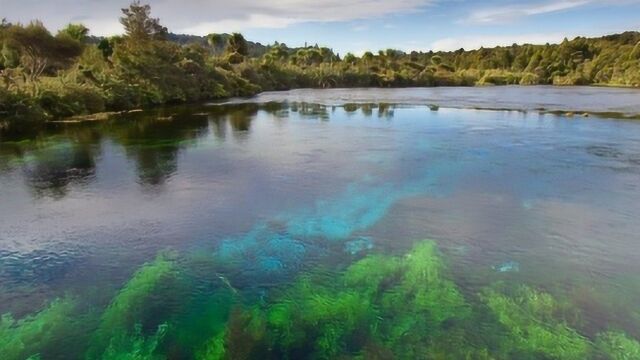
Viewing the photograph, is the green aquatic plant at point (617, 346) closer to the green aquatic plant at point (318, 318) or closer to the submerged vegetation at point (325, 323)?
the submerged vegetation at point (325, 323)

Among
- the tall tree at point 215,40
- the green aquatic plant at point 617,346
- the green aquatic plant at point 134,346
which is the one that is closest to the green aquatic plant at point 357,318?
the green aquatic plant at point 134,346

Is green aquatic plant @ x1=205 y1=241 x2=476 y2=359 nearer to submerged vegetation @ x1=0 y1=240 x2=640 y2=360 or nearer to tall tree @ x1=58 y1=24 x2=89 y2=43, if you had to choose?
submerged vegetation @ x1=0 y1=240 x2=640 y2=360

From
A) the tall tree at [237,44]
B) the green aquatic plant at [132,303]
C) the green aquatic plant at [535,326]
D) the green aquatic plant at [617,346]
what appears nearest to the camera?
the green aquatic plant at [617,346]

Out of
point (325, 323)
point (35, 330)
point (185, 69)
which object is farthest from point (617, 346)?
point (185, 69)

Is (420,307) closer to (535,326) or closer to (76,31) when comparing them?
(535,326)

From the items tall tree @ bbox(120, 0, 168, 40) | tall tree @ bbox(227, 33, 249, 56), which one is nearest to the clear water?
tall tree @ bbox(120, 0, 168, 40)
